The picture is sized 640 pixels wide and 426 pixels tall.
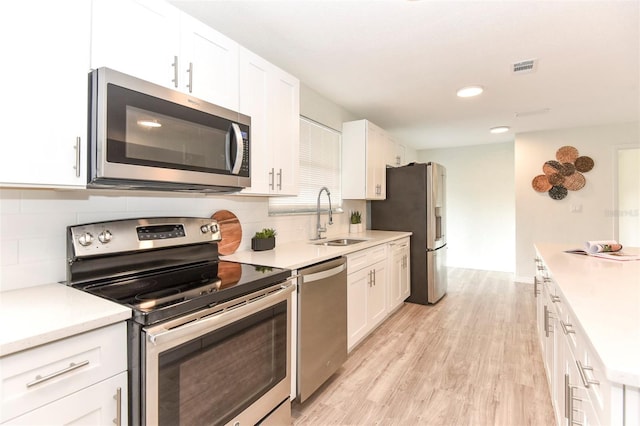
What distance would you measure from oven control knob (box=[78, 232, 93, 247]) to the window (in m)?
1.45

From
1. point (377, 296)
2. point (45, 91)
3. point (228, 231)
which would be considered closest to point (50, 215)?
point (45, 91)

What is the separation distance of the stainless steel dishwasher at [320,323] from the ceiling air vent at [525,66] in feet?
7.01

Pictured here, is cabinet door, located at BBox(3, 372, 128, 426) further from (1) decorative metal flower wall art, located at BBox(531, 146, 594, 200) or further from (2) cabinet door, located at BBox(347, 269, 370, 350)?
(1) decorative metal flower wall art, located at BBox(531, 146, 594, 200)

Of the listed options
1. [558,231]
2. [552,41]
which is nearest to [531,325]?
[558,231]

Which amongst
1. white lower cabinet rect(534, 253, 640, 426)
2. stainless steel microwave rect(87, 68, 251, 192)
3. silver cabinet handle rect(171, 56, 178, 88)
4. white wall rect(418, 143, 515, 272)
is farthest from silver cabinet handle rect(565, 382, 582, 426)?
white wall rect(418, 143, 515, 272)

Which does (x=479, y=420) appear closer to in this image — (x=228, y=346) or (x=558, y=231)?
(x=228, y=346)

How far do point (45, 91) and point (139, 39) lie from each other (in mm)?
462

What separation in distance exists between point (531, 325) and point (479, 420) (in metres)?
1.92

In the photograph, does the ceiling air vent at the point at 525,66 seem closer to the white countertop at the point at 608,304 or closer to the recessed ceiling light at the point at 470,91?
the recessed ceiling light at the point at 470,91

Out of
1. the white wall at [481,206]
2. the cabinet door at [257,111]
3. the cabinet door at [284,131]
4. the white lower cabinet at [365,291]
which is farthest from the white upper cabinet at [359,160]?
the white wall at [481,206]

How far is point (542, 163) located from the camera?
4953 millimetres

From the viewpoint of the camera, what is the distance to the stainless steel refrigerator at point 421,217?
3.97 metres

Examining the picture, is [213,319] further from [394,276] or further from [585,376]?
[394,276]

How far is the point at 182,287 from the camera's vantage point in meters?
1.39
